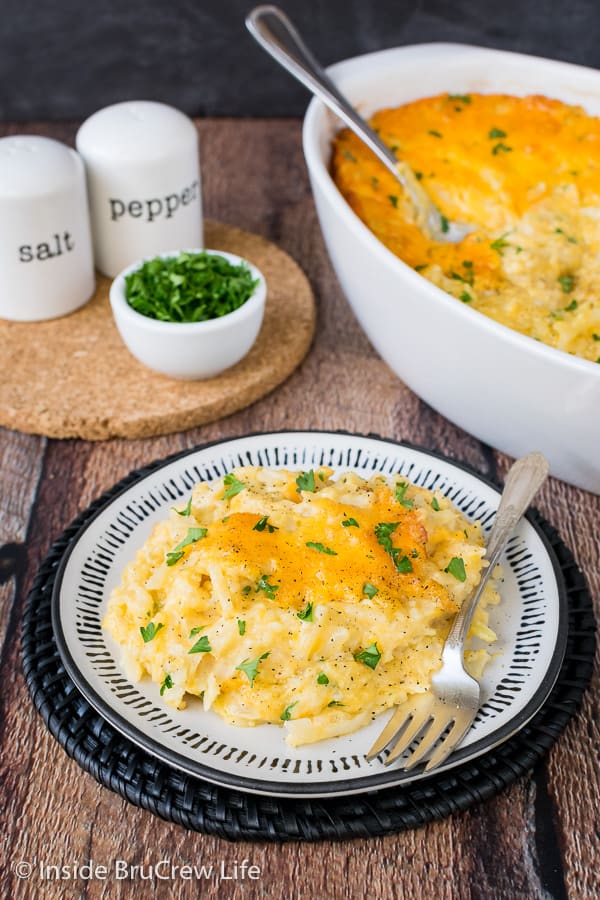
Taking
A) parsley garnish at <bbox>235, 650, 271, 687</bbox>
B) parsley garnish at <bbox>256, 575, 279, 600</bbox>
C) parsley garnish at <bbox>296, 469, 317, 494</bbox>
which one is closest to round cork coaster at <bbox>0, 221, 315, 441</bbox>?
parsley garnish at <bbox>296, 469, 317, 494</bbox>

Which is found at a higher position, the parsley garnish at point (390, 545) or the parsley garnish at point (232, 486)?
the parsley garnish at point (390, 545)

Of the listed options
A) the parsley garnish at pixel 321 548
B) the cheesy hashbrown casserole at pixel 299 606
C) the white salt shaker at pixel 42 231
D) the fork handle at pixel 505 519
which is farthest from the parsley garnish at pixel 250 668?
the white salt shaker at pixel 42 231

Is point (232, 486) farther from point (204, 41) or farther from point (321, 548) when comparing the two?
point (204, 41)

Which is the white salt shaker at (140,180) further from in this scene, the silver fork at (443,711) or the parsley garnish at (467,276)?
the silver fork at (443,711)

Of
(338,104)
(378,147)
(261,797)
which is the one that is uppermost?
(338,104)

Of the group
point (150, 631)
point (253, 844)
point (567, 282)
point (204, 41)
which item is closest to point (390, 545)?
point (150, 631)
